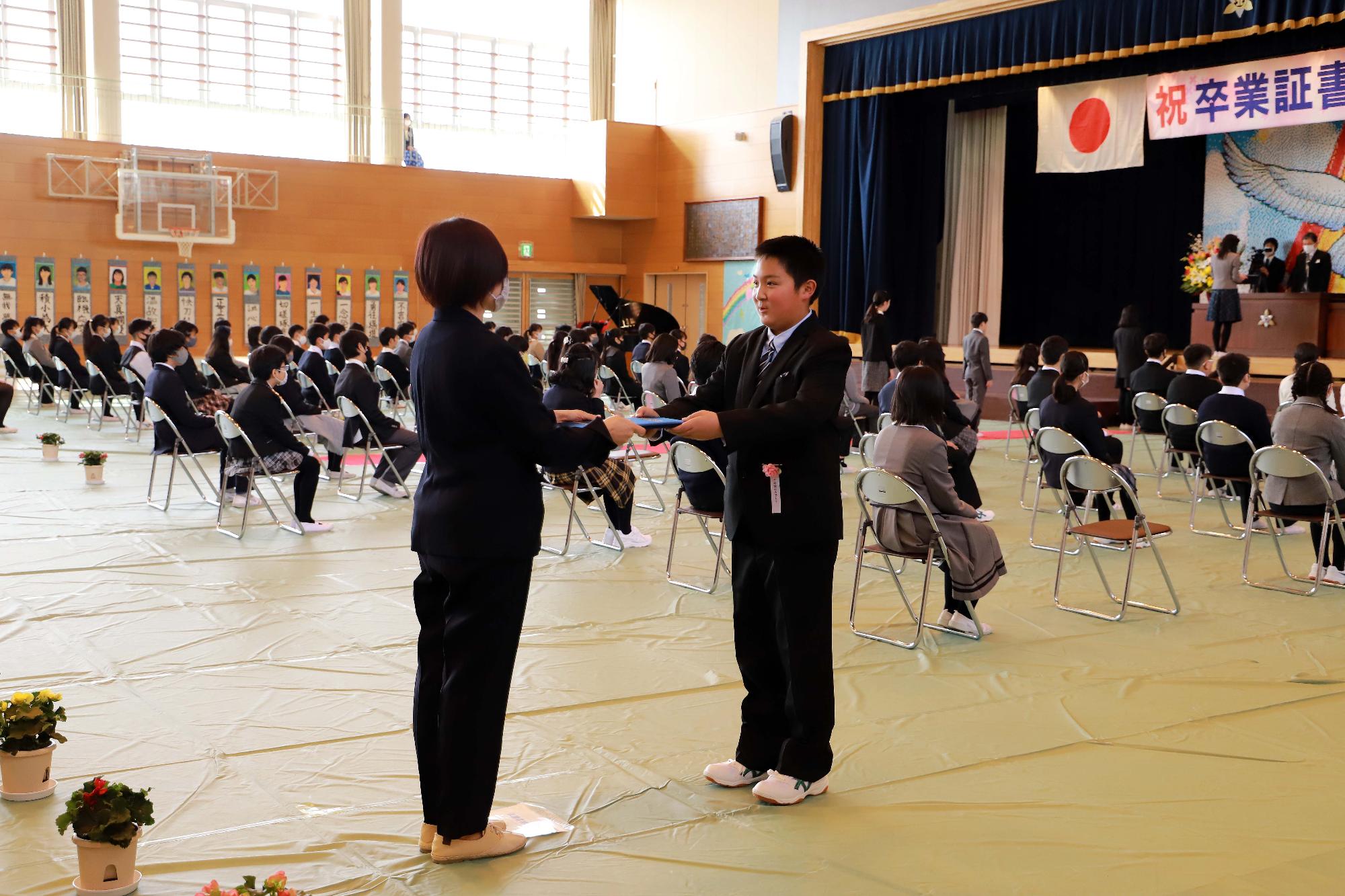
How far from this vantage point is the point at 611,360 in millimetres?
14445

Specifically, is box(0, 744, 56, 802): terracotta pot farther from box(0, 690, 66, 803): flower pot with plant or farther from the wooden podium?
the wooden podium

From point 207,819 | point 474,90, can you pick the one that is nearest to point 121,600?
point 207,819

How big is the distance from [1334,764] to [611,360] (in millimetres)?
11039

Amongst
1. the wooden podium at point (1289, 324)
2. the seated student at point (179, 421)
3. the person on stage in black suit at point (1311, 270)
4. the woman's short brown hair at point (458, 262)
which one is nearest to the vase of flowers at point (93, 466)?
the seated student at point (179, 421)

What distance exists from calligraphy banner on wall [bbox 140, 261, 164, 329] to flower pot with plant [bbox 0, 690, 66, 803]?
55.1 feet

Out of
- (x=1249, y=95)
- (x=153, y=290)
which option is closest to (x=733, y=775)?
(x=1249, y=95)

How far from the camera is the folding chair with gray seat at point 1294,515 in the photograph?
6207 millimetres

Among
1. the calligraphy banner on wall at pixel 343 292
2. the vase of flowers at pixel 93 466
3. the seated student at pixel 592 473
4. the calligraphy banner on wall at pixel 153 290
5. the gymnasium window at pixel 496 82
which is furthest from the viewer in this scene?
the gymnasium window at pixel 496 82

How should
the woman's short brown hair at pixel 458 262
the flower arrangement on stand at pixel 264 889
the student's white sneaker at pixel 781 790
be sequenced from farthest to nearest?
the student's white sneaker at pixel 781 790
the woman's short brown hair at pixel 458 262
the flower arrangement on stand at pixel 264 889

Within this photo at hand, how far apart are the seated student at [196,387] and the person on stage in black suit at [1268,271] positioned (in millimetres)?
11620

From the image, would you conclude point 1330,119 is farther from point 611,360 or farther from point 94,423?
point 94,423

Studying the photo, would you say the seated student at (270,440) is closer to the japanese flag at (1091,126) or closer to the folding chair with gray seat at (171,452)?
the folding chair with gray seat at (171,452)

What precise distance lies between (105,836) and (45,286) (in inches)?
699

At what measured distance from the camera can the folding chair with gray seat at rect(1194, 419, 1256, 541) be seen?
A: 287 inches
